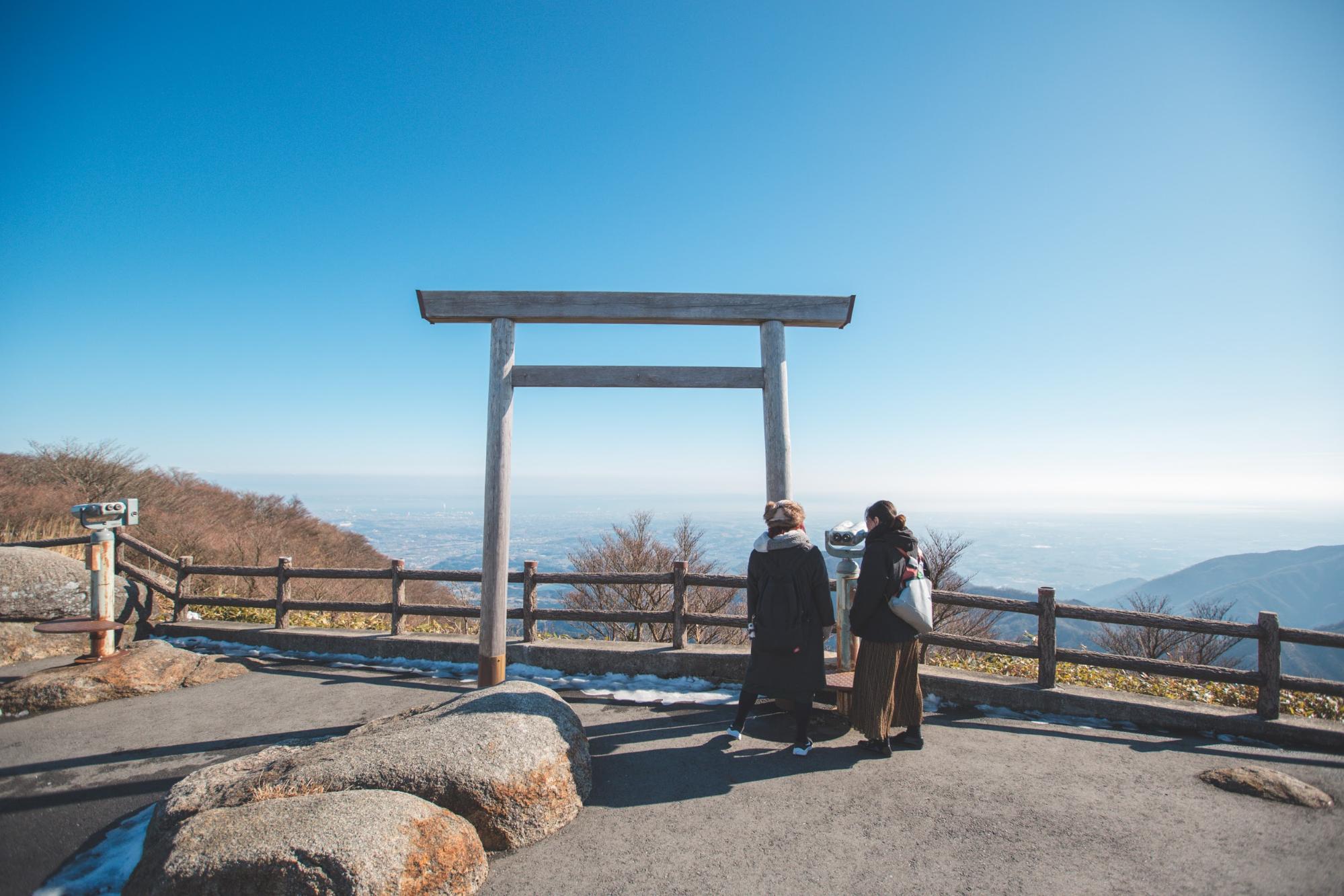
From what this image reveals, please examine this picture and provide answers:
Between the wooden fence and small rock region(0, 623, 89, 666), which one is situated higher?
the wooden fence

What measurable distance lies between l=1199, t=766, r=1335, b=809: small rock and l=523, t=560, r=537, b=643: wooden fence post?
20.1 ft

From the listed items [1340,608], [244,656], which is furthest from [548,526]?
[1340,608]

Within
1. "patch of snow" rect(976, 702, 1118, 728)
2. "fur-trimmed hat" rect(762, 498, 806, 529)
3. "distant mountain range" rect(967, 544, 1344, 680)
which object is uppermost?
"fur-trimmed hat" rect(762, 498, 806, 529)

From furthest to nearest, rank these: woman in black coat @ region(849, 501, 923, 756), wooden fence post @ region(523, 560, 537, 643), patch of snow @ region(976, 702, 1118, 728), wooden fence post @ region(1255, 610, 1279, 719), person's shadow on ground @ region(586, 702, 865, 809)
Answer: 1. wooden fence post @ region(523, 560, 537, 643)
2. patch of snow @ region(976, 702, 1118, 728)
3. wooden fence post @ region(1255, 610, 1279, 719)
4. woman in black coat @ region(849, 501, 923, 756)
5. person's shadow on ground @ region(586, 702, 865, 809)

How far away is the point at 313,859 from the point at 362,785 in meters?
0.77

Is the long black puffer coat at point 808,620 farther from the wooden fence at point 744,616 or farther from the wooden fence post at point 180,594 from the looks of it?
the wooden fence post at point 180,594

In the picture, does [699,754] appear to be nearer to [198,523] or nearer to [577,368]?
[577,368]

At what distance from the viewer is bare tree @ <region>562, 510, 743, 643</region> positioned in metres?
21.6

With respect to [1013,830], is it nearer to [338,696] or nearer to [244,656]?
[338,696]

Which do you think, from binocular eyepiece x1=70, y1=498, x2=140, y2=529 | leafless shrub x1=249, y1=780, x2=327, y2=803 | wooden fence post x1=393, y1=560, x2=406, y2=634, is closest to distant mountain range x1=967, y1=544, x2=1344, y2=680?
wooden fence post x1=393, y1=560, x2=406, y2=634

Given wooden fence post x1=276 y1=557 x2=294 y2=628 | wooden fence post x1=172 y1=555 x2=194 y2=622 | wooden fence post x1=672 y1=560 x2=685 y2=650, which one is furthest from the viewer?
wooden fence post x1=172 y1=555 x2=194 y2=622

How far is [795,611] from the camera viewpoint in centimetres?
438

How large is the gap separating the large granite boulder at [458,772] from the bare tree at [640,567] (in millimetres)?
16565

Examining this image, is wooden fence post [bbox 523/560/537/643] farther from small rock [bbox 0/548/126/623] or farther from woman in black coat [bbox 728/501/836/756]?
small rock [bbox 0/548/126/623]
